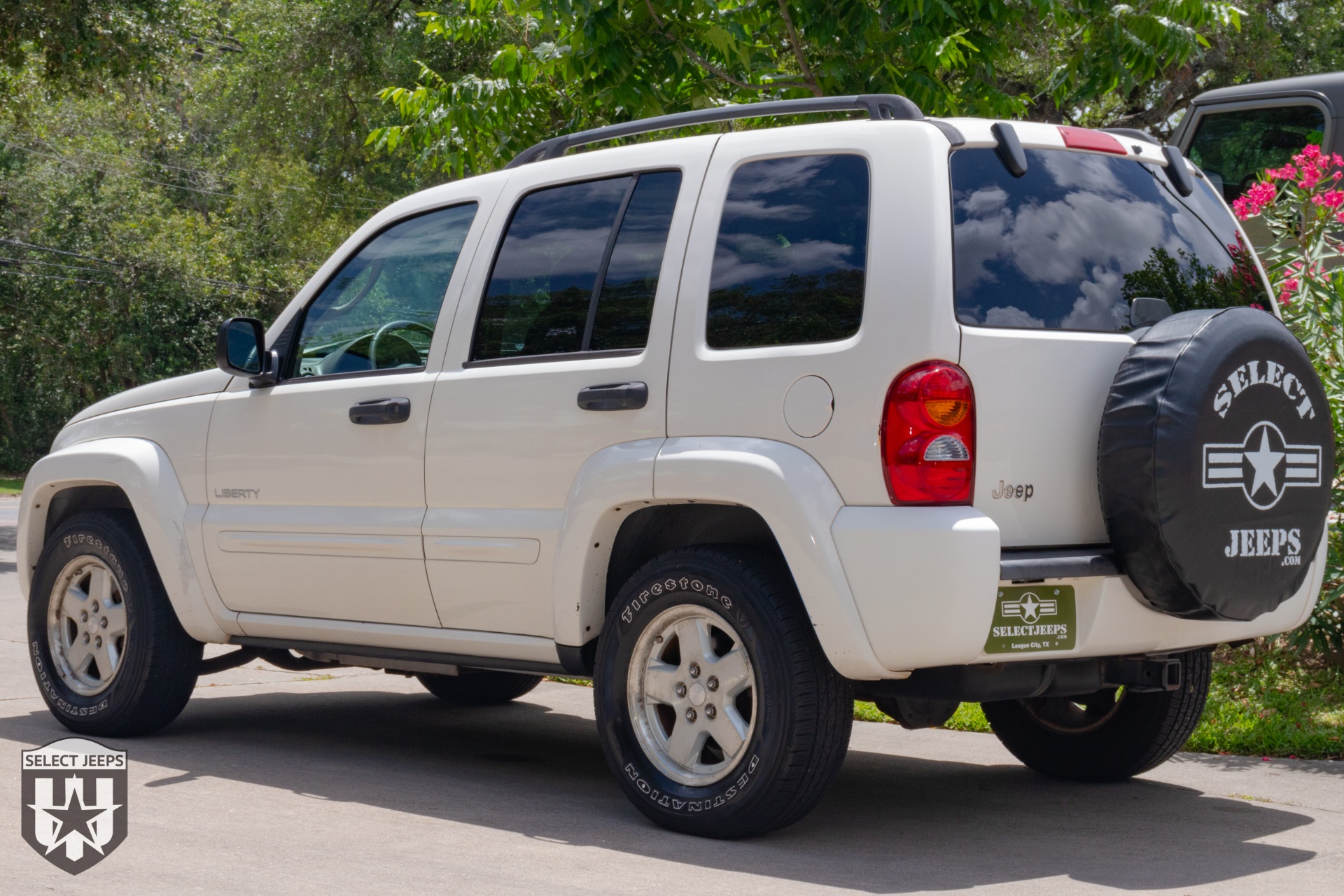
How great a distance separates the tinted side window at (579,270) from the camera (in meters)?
4.99

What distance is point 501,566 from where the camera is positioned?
518 cm

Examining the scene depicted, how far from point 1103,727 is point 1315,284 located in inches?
92.5

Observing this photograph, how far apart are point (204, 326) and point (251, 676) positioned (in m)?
29.6

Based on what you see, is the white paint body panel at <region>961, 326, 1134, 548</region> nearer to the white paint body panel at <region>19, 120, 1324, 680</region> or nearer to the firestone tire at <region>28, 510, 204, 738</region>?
the white paint body panel at <region>19, 120, 1324, 680</region>

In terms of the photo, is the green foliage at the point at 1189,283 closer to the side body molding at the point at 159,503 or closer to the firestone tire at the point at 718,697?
the firestone tire at the point at 718,697

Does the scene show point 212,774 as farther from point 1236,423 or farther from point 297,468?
point 1236,423

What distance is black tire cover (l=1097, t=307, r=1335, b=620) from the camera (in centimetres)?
431

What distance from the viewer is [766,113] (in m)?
4.87

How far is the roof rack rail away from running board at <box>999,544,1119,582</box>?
1.31 m

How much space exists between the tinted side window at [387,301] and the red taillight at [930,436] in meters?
2.01

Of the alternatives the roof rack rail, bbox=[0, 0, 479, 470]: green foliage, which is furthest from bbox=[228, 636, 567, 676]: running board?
bbox=[0, 0, 479, 470]: green foliage

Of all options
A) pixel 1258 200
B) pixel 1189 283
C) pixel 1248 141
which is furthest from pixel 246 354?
pixel 1248 141

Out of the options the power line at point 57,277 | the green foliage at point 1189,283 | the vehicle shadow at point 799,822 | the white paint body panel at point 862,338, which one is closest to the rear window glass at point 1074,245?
the green foliage at point 1189,283

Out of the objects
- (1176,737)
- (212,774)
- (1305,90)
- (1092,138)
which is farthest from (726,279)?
(1305,90)
